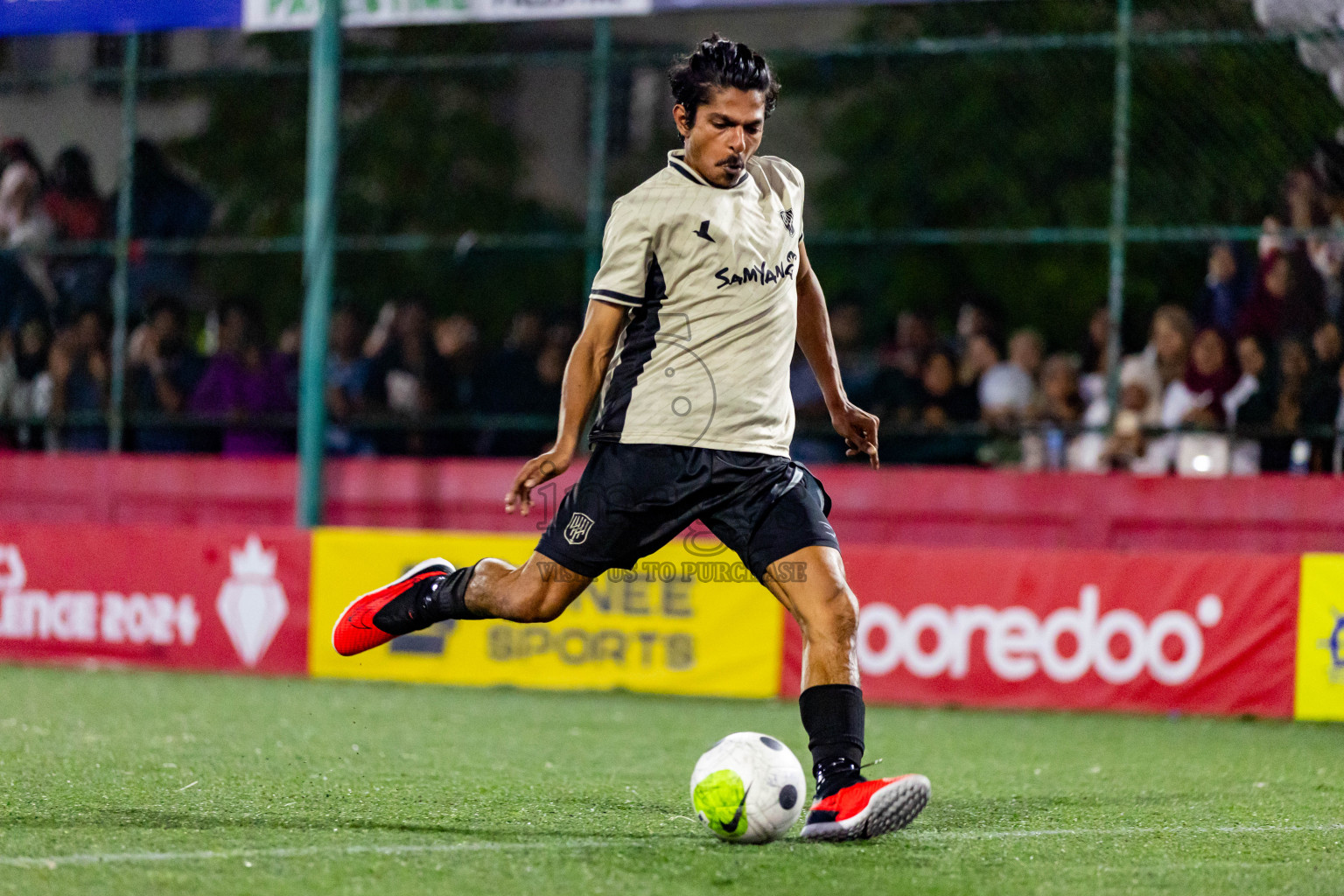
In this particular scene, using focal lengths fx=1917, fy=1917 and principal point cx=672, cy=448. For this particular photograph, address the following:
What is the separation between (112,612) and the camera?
12.4 meters

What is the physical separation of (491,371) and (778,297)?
7.55 m

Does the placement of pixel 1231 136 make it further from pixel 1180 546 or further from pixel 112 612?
pixel 112 612

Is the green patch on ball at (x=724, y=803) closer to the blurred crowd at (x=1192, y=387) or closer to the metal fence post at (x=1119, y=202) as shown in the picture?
the blurred crowd at (x=1192, y=387)

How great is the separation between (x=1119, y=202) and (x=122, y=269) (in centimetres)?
714

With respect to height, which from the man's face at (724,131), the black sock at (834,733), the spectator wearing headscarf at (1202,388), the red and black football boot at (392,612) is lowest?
the black sock at (834,733)

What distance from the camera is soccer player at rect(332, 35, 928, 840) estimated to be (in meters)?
5.62

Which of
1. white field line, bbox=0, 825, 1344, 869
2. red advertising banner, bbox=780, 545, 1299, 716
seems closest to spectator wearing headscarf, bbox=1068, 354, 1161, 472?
red advertising banner, bbox=780, 545, 1299, 716

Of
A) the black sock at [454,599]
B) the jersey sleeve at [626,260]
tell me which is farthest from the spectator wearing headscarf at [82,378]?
the jersey sleeve at [626,260]

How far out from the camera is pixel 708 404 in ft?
18.6

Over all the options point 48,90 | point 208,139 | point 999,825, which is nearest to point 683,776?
point 999,825

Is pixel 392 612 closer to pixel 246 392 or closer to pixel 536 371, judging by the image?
pixel 536 371

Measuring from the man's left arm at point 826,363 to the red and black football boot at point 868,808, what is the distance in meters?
1.15

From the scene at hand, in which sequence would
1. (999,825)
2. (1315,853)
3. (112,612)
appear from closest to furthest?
(1315,853), (999,825), (112,612)

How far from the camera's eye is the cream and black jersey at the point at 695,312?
5645 mm
